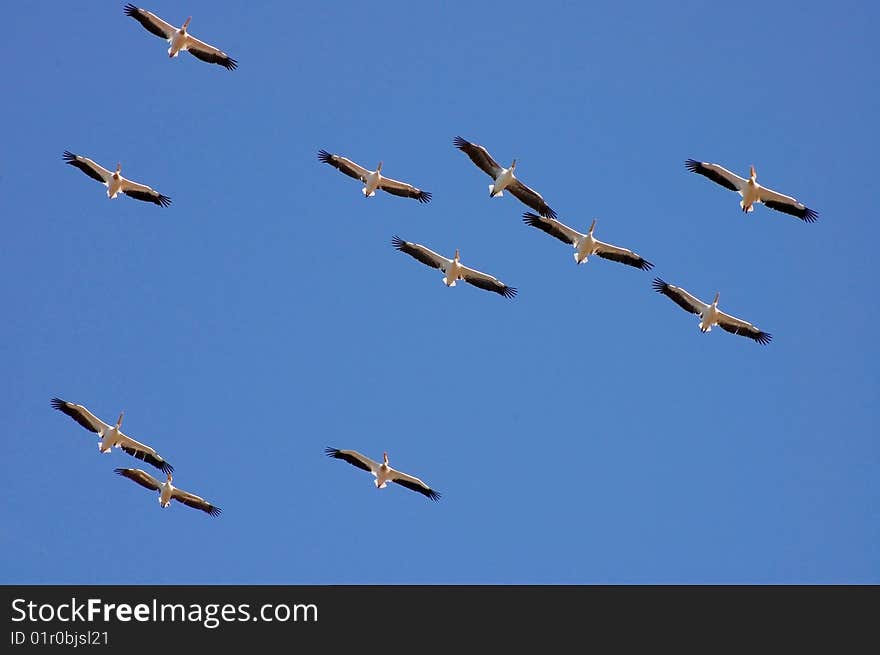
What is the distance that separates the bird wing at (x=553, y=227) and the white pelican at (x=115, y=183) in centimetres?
967

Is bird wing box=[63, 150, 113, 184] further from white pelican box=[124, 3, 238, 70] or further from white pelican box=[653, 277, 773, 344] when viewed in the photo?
white pelican box=[653, 277, 773, 344]

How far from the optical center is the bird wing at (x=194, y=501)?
4800 centimetres

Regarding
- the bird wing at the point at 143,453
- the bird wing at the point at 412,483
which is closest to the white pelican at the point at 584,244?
the bird wing at the point at 412,483

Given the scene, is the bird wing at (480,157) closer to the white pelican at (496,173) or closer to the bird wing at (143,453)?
the white pelican at (496,173)

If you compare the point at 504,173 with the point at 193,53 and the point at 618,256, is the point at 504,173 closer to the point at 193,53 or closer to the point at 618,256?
the point at 618,256

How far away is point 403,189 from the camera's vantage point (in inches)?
1870

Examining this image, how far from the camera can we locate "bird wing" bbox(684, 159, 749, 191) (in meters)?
44.7

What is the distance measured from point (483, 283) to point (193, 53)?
9.64m

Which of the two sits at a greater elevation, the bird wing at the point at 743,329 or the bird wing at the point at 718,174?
the bird wing at the point at 718,174

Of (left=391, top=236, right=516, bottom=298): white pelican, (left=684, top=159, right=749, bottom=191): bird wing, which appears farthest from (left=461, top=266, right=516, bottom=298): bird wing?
(left=684, top=159, right=749, bottom=191): bird wing

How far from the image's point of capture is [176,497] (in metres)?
48.1

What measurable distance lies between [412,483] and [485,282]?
5.62m
